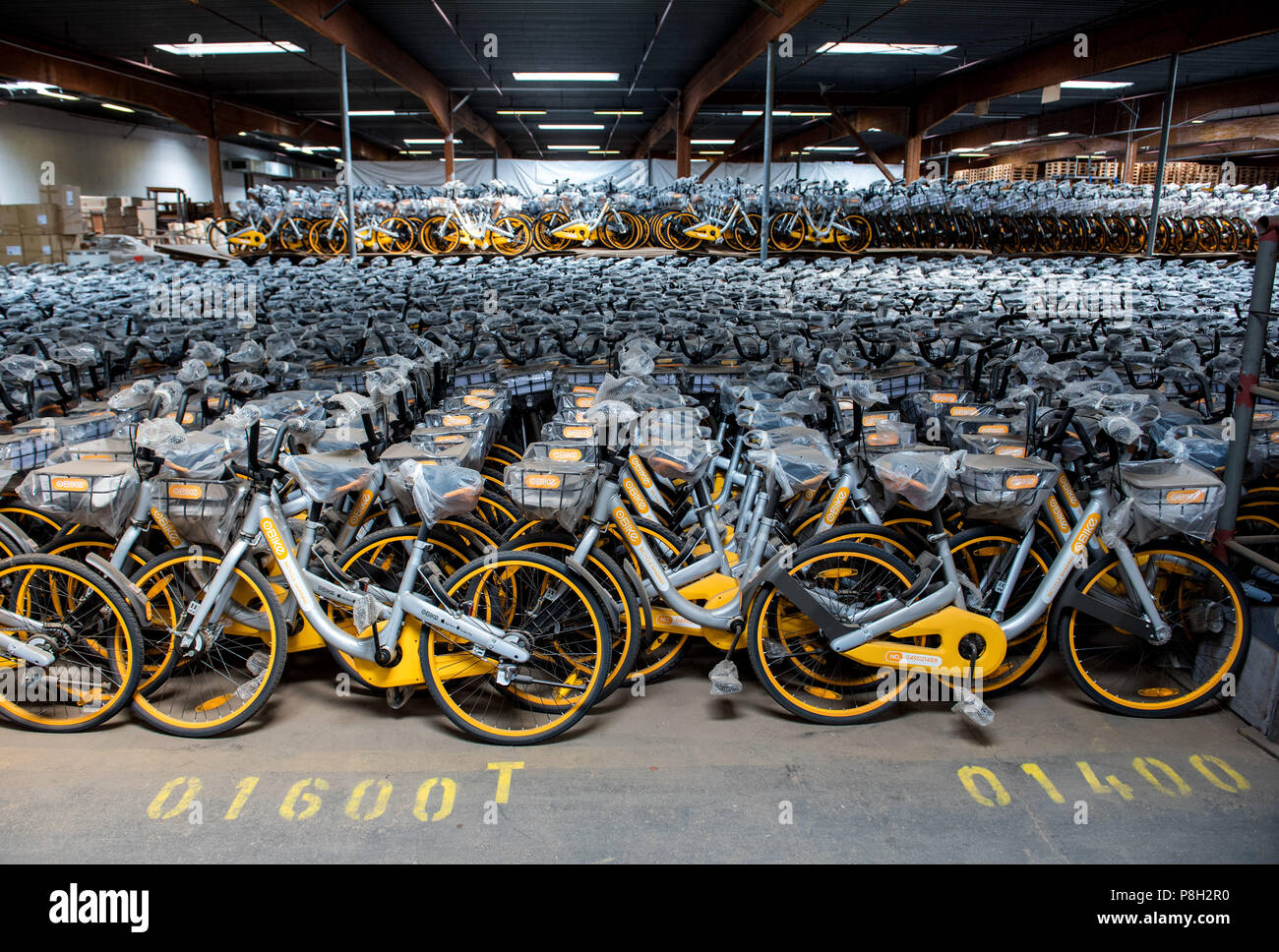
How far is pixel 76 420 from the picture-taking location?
11.7 feet

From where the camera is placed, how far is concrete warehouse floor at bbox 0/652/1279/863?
85.9 inches

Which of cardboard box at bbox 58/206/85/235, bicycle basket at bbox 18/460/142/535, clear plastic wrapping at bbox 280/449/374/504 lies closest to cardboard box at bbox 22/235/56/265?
cardboard box at bbox 58/206/85/235

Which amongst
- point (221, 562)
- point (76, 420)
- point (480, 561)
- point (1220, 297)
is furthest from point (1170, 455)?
point (1220, 297)

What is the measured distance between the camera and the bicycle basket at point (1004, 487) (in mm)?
2625

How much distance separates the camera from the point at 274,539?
2586 mm

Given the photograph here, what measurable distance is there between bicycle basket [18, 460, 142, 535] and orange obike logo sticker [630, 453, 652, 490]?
5.13ft

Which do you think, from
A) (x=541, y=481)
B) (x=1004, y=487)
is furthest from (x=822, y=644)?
(x=541, y=481)

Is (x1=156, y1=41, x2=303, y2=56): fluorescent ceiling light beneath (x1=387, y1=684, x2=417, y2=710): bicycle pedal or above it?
above

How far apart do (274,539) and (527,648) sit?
2.74ft

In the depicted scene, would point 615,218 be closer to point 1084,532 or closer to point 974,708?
point 1084,532

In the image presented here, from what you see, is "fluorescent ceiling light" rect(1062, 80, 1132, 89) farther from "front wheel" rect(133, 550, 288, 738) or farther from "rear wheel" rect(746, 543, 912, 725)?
"front wheel" rect(133, 550, 288, 738)

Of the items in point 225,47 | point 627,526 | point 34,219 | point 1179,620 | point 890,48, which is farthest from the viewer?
point 890,48

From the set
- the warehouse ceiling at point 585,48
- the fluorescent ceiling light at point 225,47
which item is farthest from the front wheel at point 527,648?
the fluorescent ceiling light at point 225,47

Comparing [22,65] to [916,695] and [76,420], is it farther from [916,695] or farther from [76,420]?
[916,695]
